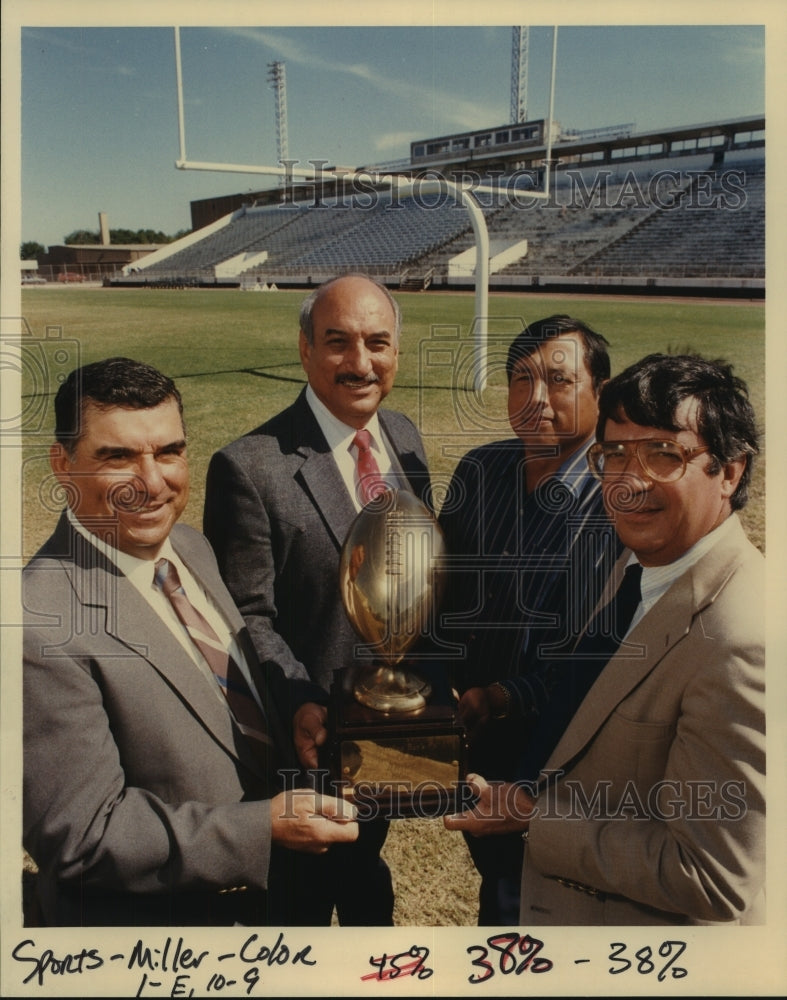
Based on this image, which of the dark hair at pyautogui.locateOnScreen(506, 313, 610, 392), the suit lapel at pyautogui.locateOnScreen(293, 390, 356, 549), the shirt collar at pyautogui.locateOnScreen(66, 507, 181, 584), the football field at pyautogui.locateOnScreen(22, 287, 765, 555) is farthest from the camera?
the football field at pyautogui.locateOnScreen(22, 287, 765, 555)

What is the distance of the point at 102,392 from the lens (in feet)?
4.82

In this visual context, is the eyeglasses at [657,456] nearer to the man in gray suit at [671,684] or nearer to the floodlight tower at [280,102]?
the man in gray suit at [671,684]

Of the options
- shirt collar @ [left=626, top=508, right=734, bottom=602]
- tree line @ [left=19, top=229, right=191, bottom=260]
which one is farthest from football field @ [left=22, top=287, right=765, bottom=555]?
shirt collar @ [left=626, top=508, right=734, bottom=602]

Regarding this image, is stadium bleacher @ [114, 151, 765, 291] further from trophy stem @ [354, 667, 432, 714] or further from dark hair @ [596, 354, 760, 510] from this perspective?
trophy stem @ [354, 667, 432, 714]

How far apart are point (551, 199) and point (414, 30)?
1680 millimetres

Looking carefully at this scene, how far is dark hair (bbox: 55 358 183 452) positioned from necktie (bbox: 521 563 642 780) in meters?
1.07

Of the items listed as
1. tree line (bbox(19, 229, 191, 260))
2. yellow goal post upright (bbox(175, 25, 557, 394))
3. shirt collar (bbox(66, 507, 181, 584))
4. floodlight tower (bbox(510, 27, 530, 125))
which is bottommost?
shirt collar (bbox(66, 507, 181, 584))

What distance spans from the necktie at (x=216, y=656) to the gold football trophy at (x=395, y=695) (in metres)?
0.21

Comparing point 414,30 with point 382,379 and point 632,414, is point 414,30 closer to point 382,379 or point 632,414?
point 382,379

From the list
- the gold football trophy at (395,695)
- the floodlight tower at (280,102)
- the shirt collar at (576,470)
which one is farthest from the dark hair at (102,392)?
the floodlight tower at (280,102)

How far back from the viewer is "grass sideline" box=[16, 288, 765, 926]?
190 cm

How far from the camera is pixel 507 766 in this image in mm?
1786

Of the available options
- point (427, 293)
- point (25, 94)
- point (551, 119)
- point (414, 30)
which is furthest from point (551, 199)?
point (25, 94)

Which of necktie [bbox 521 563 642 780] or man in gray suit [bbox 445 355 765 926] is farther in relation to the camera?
necktie [bbox 521 563 642 780]
